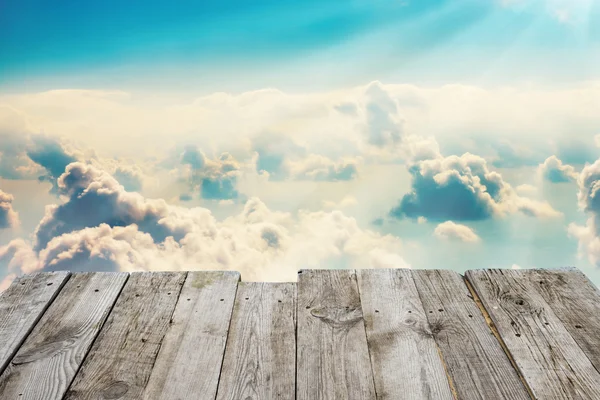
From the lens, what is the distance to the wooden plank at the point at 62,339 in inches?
69.2

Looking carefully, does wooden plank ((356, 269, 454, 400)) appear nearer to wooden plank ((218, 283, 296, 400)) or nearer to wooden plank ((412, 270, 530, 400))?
wooden plank ((412, 270, 530, 400))

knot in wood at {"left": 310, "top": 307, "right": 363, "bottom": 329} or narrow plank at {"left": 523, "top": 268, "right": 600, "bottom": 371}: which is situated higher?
knot in wood at {"left": 310, "top": 307, "right": 363, "bottom": 329}

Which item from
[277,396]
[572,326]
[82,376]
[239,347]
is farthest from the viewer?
[572,326]

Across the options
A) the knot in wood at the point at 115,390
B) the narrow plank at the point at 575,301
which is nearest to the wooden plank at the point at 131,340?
the knot in wood at the point at 115,390

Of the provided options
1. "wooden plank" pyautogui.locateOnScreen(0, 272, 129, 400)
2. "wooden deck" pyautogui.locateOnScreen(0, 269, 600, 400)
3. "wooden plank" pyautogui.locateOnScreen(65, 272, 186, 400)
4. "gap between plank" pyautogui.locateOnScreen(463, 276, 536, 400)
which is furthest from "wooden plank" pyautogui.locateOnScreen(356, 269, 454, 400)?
"wooden plank" pyautogui.locateOnScreen(0, 272, 129, 400)

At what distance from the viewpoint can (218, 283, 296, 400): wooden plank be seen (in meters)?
1.72

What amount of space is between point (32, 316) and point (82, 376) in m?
0.51

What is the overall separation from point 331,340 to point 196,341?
1.60 ft

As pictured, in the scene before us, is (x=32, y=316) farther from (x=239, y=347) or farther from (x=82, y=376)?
(x=239, y=347)

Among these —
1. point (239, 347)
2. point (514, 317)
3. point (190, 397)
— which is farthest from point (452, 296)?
point (190, 397)

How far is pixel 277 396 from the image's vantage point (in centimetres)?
168

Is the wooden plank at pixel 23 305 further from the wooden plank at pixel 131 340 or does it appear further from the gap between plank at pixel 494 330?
the gap between plank at pixel 494 330

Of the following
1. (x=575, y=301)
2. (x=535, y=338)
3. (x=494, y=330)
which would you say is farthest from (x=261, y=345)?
(x=575, y=301)

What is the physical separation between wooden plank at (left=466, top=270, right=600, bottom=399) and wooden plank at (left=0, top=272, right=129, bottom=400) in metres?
1.52
